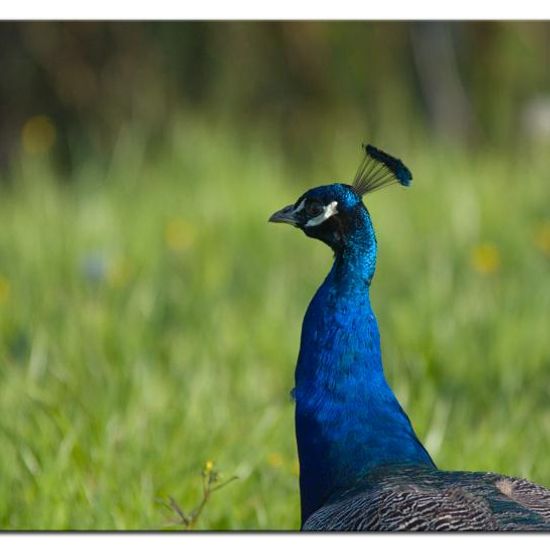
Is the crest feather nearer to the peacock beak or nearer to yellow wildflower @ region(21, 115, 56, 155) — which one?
the peacock beak

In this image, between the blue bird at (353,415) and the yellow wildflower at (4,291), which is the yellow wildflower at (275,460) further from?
the yellow wildflower at (4,291)

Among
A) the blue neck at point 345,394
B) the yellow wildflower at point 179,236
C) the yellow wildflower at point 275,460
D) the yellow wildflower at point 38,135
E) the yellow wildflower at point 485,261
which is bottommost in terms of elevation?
the yellow wildflower at point 275,460

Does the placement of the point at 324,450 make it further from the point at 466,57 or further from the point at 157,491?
the point at 466,57

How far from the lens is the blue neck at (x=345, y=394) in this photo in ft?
8.25

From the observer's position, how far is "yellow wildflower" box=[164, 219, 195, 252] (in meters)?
4.68

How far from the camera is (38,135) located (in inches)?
224

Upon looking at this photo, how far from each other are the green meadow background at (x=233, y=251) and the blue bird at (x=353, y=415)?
360 millimetres

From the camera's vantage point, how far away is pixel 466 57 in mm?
5531

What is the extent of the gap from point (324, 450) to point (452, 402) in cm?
107

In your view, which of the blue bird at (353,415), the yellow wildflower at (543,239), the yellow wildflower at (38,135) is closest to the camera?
the blue bird at (353,415)

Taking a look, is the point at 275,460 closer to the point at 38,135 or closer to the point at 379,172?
the point at 379,172

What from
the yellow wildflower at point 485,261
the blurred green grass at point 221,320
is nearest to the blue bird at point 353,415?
the blurred green grass at point 221,320

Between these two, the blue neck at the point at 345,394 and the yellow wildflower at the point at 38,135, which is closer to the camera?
the blue neck at the point at 345,394

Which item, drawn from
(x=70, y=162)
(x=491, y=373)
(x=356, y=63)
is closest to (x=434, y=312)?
(x=491, y=373)
